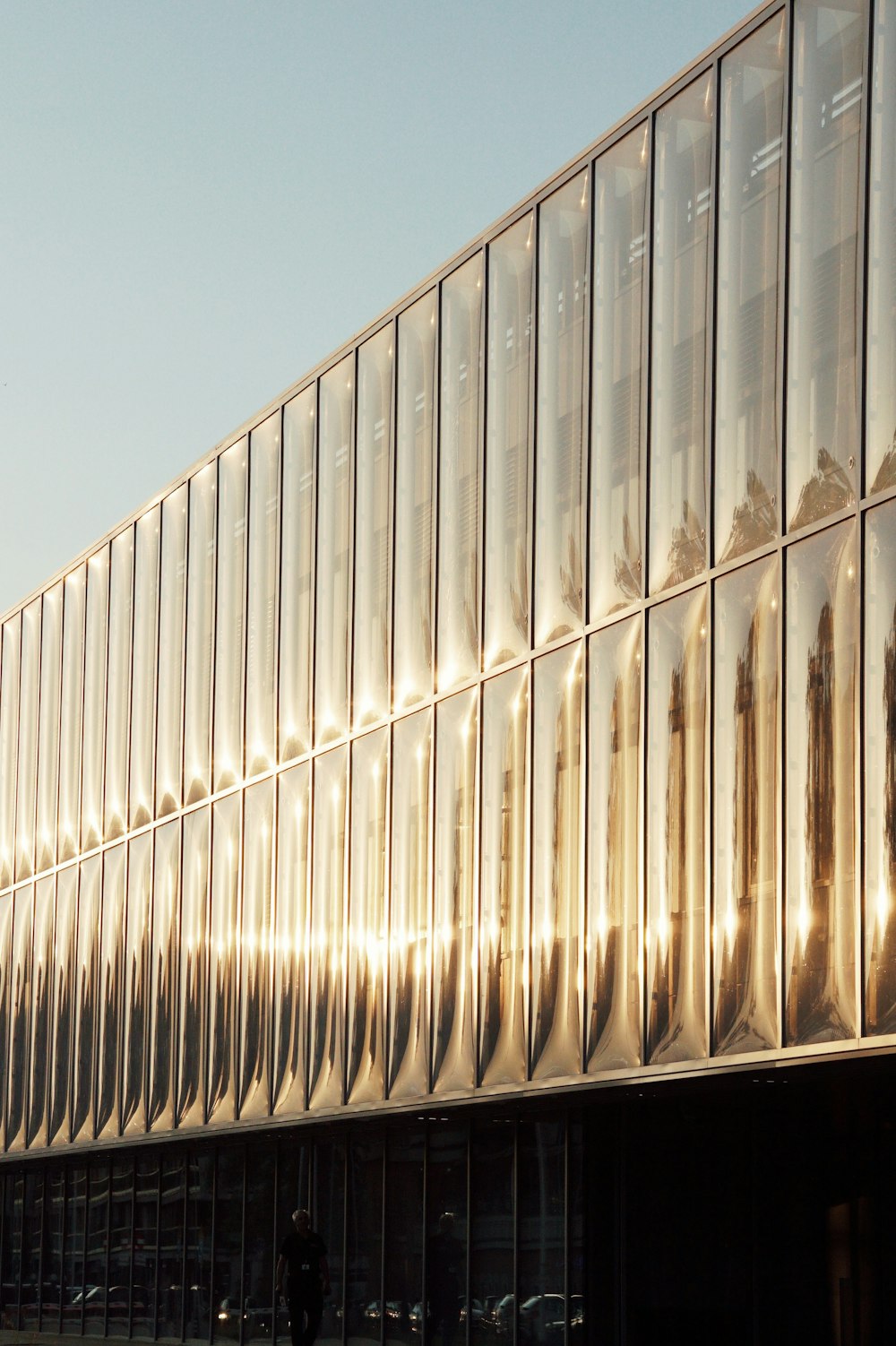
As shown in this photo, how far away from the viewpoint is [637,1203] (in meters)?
21.1

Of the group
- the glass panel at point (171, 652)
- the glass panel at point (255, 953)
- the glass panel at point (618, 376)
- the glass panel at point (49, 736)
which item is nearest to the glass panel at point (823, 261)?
the glass panel at point (618, 376)

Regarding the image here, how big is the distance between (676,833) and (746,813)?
122 cm

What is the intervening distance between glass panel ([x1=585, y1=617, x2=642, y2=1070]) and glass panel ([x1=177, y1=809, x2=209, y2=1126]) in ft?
33.7

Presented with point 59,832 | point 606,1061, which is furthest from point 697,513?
point 59,832

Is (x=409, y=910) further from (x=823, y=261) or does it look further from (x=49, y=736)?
(x=49, y=736)

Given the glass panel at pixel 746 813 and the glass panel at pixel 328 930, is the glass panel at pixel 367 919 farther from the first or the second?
the glass panel at pixel 746 813

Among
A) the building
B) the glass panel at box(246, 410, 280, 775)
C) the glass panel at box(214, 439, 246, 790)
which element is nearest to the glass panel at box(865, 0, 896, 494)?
the building

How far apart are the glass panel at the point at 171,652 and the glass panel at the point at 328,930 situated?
5.04 meters

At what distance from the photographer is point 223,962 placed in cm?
2766

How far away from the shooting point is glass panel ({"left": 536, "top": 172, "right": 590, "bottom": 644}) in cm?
2006

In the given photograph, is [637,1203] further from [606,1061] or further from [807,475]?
[807,475]

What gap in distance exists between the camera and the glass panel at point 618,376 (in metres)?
19.0

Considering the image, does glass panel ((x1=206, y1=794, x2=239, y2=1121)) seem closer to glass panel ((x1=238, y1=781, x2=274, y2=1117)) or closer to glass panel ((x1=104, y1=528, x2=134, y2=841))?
glass panel ((x1=238, y1=781, x2=274, y2=1117))

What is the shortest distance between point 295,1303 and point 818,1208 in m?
6.14
